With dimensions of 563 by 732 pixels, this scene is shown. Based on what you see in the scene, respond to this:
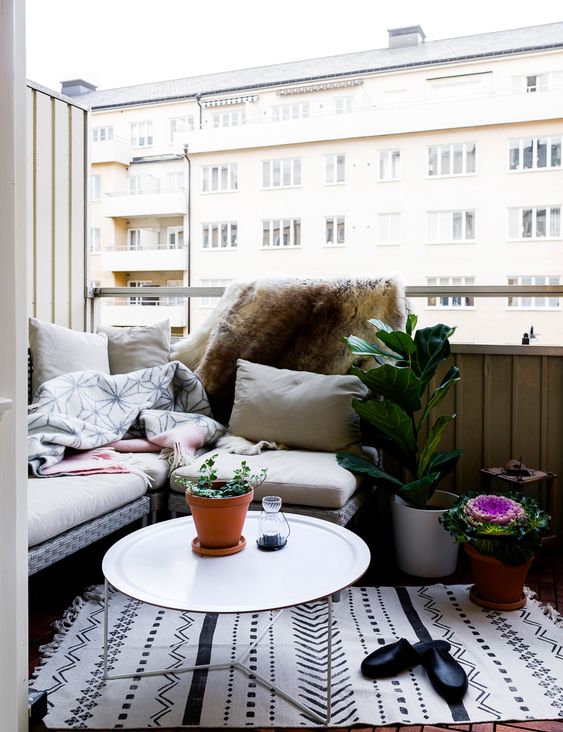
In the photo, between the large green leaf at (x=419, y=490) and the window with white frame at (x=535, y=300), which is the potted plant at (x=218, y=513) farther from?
the window with white frame at (x=535, y=300)

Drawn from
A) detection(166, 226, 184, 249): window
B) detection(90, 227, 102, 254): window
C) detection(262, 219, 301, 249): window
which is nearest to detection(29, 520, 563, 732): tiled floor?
detection(90, 227, 102, 254): window

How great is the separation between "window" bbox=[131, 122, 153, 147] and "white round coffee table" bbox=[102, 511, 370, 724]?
1589 centimetres

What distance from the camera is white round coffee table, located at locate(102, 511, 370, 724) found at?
138 cm

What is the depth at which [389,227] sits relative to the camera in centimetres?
1944

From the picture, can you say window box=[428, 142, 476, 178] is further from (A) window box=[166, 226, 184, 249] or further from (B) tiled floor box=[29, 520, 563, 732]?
(B) tiled floor box=[29, 520, 563, 732]

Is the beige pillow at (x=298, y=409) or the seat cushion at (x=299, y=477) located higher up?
the beige pillow at (x=298, y=409)

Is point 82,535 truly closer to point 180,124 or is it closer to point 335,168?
point 180,124

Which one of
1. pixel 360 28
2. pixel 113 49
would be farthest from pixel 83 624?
pixel 360 28

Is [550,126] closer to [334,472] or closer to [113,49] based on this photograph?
[113,49]

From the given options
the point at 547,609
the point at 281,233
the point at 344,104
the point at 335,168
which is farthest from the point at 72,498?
the point at 281,233

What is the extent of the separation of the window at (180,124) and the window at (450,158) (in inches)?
269

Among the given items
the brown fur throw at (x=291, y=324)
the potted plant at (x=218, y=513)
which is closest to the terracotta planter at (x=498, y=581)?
the potted plant at (x=218, y=513)

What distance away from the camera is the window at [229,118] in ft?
58.3

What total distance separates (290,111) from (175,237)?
4.84 m
